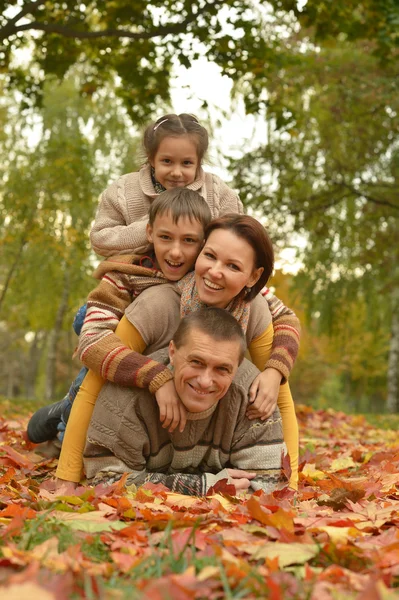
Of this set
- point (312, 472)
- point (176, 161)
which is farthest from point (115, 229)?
point (312, 472)

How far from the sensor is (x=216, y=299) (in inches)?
146

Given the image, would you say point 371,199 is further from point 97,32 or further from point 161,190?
A: point 161,190

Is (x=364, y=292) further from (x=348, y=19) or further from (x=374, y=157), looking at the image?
(x=348, y=19)

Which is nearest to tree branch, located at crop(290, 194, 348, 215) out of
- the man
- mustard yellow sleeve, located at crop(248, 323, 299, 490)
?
mustard yellow sleeve, located at crop(248, 323, 299, 490)

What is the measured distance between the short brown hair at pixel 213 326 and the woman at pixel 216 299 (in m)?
0.13

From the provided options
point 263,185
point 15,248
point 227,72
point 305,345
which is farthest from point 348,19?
point 305,345

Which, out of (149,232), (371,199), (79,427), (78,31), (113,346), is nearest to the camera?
(113,346)

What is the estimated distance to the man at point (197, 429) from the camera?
11.6ft

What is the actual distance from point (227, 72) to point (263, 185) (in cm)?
448

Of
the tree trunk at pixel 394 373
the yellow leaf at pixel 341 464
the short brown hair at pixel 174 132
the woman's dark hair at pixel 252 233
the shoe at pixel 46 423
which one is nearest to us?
the woman's dark hair at pixel 252 233

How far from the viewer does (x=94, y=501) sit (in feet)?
10.2

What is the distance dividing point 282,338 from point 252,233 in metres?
0.75

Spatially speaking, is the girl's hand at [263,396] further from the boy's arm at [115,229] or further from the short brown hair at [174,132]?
the short brown hair at [174,132]

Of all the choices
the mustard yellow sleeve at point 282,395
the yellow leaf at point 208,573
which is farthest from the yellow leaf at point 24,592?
the mustard yellow sleeve at point 282,395
